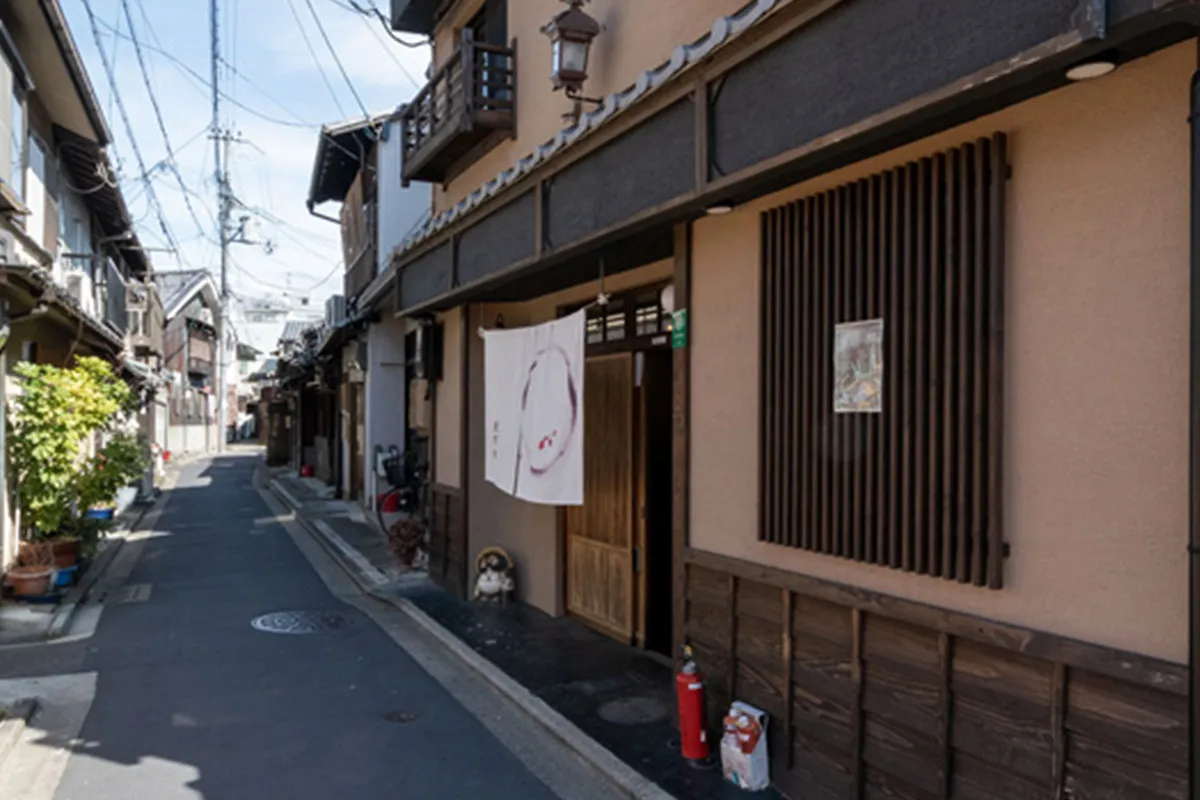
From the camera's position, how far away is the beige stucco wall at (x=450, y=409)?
34.0ft

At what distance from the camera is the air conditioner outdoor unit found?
63.3 ft

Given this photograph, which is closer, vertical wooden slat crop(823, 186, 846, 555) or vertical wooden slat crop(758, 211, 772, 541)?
vertical wooden slat crop(823, 186, 846, 555)

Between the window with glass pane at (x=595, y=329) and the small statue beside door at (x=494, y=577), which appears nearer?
the window with glass pane at (x=595, y=329)

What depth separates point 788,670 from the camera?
15.9 ft

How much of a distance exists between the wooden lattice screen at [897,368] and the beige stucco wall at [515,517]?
4787 millimetres

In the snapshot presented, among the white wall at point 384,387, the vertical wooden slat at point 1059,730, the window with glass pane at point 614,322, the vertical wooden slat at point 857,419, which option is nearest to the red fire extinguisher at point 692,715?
the vertical wooden slat at point 857,419

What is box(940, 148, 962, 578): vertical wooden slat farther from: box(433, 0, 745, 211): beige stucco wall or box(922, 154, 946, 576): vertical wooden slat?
box(433, 0, 745, 211): beige stucco wall

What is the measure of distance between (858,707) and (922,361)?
1.81 metres

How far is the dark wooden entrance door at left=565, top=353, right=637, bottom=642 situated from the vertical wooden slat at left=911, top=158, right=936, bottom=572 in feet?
13.9

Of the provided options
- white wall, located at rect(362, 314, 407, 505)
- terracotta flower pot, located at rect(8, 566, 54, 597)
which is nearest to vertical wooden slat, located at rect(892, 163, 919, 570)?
terracotta flower pot, located at rect(8, 566, 54, 597)

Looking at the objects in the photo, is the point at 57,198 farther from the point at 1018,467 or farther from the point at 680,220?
the point at 1018,467

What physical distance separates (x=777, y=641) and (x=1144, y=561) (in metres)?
2.24

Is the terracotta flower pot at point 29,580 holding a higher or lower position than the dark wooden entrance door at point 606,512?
lower

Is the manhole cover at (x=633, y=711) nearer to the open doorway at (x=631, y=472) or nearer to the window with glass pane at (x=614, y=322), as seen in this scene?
the open doorway at (x=631, y=472)
